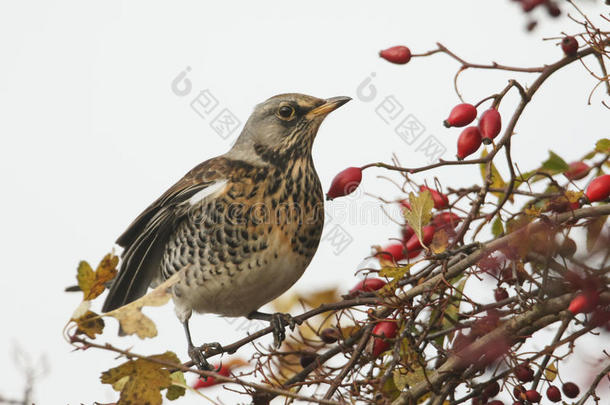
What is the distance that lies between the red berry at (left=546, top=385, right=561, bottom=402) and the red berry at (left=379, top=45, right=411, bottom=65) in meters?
0.80

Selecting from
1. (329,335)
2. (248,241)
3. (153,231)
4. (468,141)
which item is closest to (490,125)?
(468,141)

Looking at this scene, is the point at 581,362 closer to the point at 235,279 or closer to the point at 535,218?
the point at 535,218

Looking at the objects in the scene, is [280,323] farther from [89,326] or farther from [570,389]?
[89,326]

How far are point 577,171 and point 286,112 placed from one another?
1197 mm

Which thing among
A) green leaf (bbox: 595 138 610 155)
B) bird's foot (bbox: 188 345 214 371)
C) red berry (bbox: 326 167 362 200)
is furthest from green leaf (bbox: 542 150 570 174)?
bird's foot (bbox: 188 345 214 371)

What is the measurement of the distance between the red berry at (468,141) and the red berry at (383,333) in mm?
409

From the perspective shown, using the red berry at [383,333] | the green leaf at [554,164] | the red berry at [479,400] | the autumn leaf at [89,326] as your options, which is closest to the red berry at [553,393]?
the red berry at [479,400]

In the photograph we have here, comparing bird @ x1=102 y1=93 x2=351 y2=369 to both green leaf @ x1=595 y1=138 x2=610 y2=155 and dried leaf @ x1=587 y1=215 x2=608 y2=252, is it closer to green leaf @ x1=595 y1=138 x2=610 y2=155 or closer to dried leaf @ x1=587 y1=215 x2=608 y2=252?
green leaf @ x1=595 y1=138 x2=610 y2=155

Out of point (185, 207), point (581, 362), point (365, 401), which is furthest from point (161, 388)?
point (185, 207)

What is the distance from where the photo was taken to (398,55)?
1737 millimetres

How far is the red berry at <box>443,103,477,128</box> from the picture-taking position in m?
1.65

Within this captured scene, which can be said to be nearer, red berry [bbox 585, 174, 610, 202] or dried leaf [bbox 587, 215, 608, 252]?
dried leaf [bbox 587, 215, 608, 252]

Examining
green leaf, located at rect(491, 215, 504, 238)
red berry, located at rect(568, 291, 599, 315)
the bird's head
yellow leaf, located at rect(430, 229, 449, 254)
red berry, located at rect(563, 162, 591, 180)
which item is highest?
the bird's head

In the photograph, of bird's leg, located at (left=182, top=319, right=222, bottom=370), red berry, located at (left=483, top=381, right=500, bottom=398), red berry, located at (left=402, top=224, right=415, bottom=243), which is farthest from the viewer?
bird's leg, located at (left=182, top=319, right=222, bottom=370)
